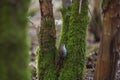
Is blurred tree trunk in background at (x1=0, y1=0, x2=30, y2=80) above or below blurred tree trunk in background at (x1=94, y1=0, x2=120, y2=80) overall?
below

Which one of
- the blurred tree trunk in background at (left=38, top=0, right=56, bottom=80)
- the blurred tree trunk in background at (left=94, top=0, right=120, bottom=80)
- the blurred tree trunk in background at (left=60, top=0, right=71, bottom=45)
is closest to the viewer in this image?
the blurred tree trunk in background at (left=94, top=0, right=120, bottom=80)

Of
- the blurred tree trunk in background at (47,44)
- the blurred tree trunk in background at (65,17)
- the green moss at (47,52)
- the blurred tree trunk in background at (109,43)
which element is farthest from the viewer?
the blurred tree trunk in background at (65,17)

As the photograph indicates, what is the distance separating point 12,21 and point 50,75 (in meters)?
2.83

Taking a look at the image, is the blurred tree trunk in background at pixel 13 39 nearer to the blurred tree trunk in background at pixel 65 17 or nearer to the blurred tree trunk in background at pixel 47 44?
the blurred tree trunk in background at pixel 47 44

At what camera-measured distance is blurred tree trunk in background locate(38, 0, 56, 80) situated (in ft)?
19.1

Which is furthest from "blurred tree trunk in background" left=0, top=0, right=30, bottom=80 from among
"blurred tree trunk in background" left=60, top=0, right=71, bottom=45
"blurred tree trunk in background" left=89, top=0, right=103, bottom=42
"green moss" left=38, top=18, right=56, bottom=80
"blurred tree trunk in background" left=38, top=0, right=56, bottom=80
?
"blurred tree trunk in background" left=89, top=0, right=103, bottom=42

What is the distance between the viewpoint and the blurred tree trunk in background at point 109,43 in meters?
5.50

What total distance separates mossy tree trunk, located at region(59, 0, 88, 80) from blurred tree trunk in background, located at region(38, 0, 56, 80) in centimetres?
24

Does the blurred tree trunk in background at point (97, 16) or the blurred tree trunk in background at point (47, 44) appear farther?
the blurred tree trunk in background at point (97, 16)

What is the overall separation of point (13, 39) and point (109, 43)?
2.64 m

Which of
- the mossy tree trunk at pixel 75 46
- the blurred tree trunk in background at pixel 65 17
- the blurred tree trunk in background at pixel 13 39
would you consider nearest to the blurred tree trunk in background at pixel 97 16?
the blurred tree trunk in background at pixel 65 17

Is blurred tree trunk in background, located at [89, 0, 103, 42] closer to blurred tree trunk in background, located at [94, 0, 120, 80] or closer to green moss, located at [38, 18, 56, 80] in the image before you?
green moss, located at [38, 18, 56, 80]

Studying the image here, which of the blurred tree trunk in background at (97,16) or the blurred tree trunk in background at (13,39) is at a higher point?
the blurred tree trunk in background at (97,16)

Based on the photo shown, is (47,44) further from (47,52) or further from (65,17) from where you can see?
(65,17)
